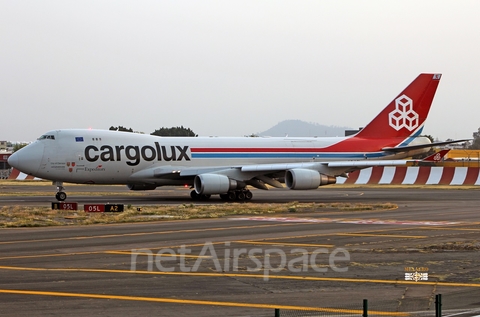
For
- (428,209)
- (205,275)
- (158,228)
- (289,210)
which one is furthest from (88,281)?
(428,209)

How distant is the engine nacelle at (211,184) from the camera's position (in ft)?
122

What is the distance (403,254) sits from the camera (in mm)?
17328

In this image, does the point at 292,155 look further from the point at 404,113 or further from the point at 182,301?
the point at 182,301

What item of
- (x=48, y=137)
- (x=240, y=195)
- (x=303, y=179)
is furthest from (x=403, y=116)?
(x=48, y=137)

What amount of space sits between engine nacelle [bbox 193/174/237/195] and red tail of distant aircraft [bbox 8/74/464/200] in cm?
5

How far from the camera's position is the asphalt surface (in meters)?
11.4

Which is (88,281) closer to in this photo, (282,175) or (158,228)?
(158,228)

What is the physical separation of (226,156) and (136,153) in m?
5.56

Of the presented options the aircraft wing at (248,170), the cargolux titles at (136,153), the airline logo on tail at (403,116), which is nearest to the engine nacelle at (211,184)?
the aircraft wing at (248,170)

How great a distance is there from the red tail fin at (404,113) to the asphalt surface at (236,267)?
2004cm

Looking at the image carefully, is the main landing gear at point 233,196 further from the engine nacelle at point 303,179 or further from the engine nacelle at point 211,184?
the engine nacelle at point 303,179

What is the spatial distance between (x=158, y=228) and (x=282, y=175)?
1748cm

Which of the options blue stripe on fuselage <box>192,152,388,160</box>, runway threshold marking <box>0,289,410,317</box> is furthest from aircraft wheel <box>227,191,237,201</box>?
runway threshold marking <box>0,289,410,317</box>

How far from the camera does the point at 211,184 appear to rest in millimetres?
37188
